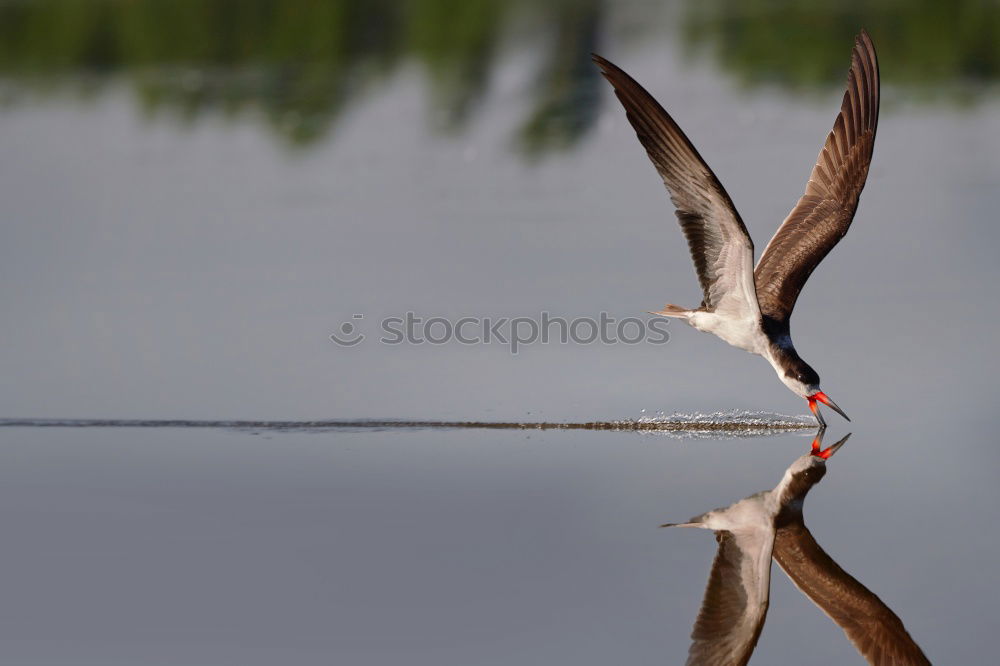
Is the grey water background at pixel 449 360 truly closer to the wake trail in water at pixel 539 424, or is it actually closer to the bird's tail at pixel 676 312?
the wake trail in water at pixel 539 424

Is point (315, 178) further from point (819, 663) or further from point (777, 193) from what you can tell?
point (819, 663)

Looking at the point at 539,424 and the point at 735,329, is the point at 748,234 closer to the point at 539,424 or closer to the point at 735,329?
the point at 735,329

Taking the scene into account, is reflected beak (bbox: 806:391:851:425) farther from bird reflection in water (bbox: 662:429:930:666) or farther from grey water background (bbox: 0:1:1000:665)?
bird reflection in water (bbox: 662:429:930:666)

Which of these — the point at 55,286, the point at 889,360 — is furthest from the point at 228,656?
the point at 55,286

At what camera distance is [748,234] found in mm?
6477

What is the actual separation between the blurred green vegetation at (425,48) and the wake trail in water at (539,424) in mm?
6369

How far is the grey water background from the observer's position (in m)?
4.99

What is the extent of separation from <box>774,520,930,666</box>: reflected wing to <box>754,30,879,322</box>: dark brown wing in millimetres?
2237

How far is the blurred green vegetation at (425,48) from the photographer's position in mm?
15000

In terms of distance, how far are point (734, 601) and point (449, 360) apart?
3381mm

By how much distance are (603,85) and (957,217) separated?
233 inches

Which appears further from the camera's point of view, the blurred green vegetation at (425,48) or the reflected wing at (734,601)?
the blurred green vegetation at (425,48)

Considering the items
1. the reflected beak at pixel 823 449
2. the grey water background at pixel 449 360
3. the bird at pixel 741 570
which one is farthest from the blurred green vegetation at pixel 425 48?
the bird at pixel 741 570

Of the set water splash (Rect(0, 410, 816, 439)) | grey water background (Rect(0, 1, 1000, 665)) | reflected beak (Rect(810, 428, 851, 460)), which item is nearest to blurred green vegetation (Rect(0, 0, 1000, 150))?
grey water background (Rect(0, 1, 1000, 665))
